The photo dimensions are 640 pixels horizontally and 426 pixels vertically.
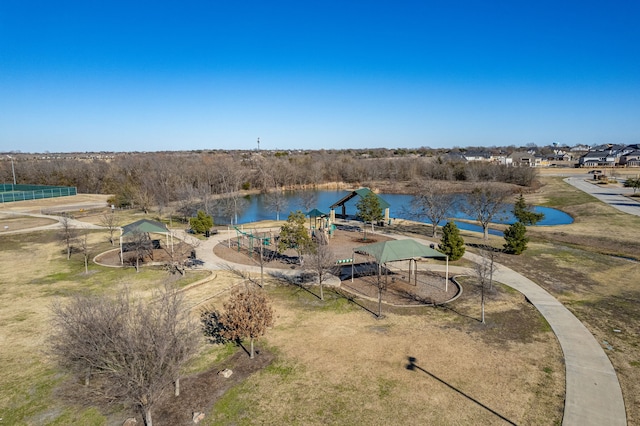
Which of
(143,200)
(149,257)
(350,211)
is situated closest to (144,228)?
(149,257)

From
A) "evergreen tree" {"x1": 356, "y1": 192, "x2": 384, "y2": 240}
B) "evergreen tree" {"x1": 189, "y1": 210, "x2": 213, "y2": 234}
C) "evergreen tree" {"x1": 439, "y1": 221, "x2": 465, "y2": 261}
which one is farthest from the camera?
"evergreen tree" {"x1": 356, "y1": 192, "x2": 384, "y2": 240}

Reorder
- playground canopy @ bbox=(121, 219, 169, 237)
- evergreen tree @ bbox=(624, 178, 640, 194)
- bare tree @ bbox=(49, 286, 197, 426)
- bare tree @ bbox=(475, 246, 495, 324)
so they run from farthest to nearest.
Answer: evergreen tree @ bbox=(624, 178, 640, 194), playground canopy @ bbox=(121, 219, 169, 237), bare tree @ bbox=(475, 246, 495, 324), bare tree @ bbox=(49, 286, 197, 426)

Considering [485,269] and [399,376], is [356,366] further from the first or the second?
[485,269]

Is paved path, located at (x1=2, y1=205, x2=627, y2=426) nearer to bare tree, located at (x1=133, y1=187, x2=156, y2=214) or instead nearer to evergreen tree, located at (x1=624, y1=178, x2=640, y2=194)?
bare tree, located at (x1=133, y1=187, x2=156, y2=214)

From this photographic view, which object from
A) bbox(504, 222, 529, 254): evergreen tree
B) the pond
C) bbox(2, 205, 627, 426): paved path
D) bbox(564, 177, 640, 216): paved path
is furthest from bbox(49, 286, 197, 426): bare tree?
bbox(564, 177, 640, 216): paved path

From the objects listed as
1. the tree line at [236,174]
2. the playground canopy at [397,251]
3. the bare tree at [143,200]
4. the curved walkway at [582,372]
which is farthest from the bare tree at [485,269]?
the tree line at [236,174]

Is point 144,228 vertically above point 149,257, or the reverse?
point 144,228

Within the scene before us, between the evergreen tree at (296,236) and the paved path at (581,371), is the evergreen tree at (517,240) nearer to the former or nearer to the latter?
the paved path at (581,371)
